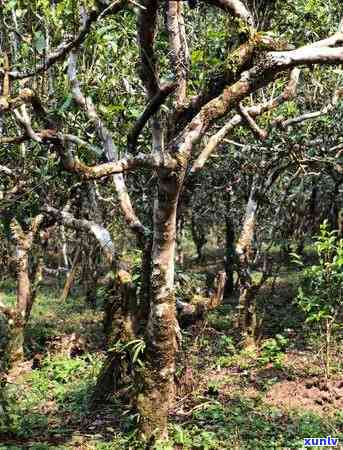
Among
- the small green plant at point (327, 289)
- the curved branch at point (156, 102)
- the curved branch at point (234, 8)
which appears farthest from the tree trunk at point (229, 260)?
the curved branch at point (234, 8)

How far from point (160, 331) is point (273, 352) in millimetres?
5596

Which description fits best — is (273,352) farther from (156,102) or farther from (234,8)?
(234,8)

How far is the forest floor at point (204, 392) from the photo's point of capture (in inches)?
279

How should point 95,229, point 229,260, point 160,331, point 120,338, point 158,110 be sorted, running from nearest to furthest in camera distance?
point 158,110 → point 160,331 → point 120,338 → point 95,229 → point 229,260

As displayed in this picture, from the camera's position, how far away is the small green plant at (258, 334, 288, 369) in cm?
1084

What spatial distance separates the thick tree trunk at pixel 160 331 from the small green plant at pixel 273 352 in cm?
480

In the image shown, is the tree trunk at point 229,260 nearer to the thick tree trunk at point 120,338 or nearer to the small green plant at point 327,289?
the small green plant at point 327,289

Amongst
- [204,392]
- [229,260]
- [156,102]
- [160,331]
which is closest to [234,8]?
[156,102]

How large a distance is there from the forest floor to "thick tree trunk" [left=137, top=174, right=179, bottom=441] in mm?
313

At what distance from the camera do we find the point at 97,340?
13.8 meters

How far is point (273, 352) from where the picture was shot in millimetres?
11109

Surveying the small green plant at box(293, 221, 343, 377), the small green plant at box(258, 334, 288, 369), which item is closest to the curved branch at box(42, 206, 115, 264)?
the small green plant at box(293, 221, 343, 377)

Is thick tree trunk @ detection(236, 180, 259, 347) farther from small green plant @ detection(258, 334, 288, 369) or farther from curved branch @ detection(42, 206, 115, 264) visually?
curved branch @ detection(42, 206, 115, 264)

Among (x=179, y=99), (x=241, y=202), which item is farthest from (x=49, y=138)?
(x=241, y=202)
